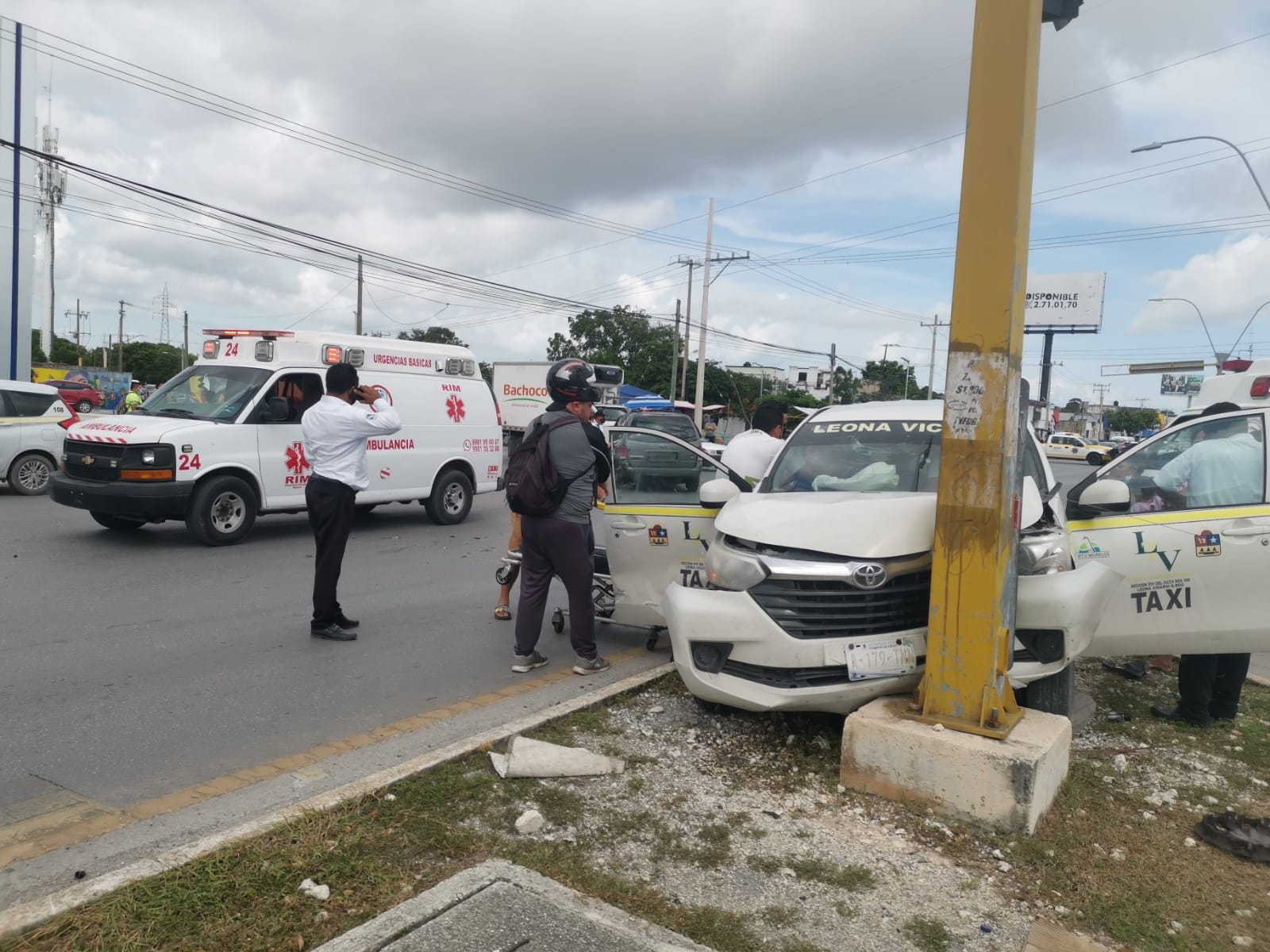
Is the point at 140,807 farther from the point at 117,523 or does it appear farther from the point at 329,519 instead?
the point at 117,523

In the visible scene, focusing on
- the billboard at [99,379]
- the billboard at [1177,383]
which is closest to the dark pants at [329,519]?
the billboard at [99,379]

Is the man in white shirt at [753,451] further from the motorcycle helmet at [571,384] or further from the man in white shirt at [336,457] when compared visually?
the man in white shirt at [336,457]

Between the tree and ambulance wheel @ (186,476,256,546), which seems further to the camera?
the tree

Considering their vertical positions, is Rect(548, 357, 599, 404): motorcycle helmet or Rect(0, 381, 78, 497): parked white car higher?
Rect(548, 357, 599, 404): motorcycle helmet

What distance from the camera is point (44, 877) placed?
3.29 m

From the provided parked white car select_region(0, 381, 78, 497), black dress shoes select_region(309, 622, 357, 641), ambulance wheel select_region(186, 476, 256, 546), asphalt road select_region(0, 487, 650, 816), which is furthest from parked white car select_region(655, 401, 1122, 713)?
parked white car select_region(0, 381, 78, 497)

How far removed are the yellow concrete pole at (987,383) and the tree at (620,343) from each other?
218 ft

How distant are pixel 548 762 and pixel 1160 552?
3.58 m

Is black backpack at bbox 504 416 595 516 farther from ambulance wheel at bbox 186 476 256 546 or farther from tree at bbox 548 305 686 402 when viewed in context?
tree at bbox 548 305 686 402

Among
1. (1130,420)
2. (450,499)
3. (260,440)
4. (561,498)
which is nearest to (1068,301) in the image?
(450,499)

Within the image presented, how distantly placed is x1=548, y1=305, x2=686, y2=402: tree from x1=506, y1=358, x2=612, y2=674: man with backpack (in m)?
64.7

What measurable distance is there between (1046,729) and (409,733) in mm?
3146

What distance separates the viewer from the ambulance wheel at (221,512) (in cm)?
1009

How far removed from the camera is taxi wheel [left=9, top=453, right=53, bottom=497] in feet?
45.9
